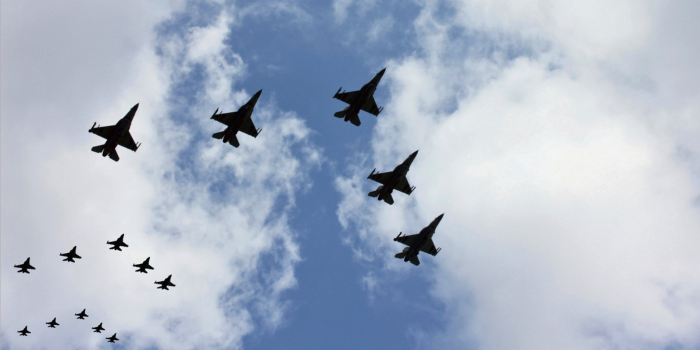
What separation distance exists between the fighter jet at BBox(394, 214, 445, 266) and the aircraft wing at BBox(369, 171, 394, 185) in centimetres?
1052

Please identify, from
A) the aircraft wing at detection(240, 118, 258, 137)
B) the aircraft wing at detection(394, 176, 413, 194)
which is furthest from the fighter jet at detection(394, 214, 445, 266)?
the aircraft wing at detection(240, 118, 258, 137)

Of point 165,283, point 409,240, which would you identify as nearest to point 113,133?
point 165,283

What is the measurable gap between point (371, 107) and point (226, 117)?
927 inches

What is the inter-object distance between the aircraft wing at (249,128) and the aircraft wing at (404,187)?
24820mm

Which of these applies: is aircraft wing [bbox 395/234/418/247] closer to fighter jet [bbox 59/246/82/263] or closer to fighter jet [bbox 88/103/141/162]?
fighter jet [bbox 88/103/141/162]

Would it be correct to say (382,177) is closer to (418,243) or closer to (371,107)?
(371,107)

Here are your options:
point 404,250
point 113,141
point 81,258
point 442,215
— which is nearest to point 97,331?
point 81,258

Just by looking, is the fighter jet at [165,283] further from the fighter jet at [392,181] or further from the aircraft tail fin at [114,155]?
the fighter jet at [392,181]

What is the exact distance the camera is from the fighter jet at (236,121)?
218 ft

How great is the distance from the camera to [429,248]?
75.6 meters

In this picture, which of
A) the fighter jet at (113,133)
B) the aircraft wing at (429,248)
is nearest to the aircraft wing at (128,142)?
the fighter jet at (113,133)

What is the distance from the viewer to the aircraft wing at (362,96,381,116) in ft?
233

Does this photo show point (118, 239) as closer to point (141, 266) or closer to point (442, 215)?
point (141, 266)

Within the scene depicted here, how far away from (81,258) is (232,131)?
1762 inches
